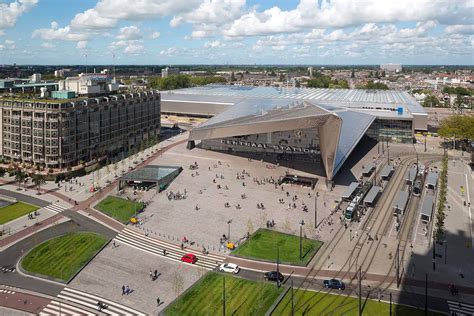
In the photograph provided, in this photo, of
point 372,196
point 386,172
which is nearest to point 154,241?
point 372,196

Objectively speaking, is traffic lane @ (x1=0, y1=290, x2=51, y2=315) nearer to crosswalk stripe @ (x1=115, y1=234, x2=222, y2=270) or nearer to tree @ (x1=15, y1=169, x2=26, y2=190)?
crosswalk stripe @ (x1=115, y1=234, x2=222, y2=270)

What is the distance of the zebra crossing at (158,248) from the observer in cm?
4034

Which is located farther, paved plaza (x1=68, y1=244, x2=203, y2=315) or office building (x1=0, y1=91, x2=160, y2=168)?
Result: office building (x1=0, y1=91, x2=160, y2=168)

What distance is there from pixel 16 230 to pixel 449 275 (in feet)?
152

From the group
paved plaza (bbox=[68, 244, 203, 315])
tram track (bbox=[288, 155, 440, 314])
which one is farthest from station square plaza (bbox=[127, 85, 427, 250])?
paved plaza (bbox=[68, 244, 203, 315])

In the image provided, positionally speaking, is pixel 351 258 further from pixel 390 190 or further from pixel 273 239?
pixel 390 190

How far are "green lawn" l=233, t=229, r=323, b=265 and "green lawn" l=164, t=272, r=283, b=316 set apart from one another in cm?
496

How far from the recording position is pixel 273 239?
149ft

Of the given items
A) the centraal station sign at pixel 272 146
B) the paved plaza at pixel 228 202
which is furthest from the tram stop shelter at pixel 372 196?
the centraal station sign at pixel 272 146

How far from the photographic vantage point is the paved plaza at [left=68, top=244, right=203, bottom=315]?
3416 cm

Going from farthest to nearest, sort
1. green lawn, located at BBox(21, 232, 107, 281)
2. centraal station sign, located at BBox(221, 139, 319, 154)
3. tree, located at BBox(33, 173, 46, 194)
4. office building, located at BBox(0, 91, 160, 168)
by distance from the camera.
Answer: centraal station sign, located at BBox(221, 139, 319, 154) < office building, located at BBox(0, 91, 160, 168) < tree, located at BBox(33, 173, 46, 194) < green lawn, located at BBox(21, 232, 107, 281)

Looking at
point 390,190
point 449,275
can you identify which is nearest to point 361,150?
point 390,190

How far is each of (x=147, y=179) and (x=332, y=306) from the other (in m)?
36.7

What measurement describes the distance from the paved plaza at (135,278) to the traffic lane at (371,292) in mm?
5901
